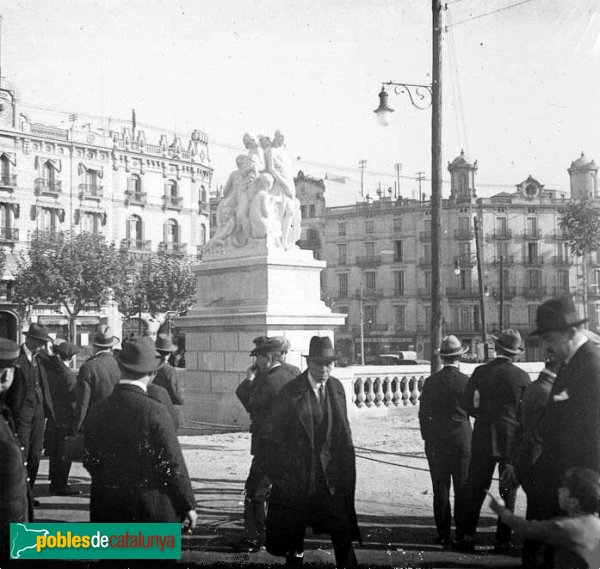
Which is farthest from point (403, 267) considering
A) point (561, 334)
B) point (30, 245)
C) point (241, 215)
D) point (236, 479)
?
point (561, 334)

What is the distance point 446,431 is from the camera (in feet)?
24.8

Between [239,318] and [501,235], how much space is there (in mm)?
40480

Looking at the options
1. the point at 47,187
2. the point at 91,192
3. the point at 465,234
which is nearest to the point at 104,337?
the point at 47,187

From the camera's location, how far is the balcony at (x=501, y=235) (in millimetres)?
53394

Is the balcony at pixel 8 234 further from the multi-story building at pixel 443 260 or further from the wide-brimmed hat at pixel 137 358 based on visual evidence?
the wide-brimmed hat at pixel 137 358

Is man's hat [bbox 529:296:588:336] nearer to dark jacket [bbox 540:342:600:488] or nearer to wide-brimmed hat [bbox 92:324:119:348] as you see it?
dark jacket [bbox 540:342:600:488]

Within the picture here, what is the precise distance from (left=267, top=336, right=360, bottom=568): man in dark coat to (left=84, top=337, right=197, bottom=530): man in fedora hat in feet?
3.90

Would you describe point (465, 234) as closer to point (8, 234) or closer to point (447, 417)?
point (8, 234)

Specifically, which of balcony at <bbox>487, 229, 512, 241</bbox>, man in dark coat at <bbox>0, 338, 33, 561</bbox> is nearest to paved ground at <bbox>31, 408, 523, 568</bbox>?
man in dark coat at <bbox>0, 338, 33, 561</bbox>

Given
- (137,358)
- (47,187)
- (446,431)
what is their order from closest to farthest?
(137,358)
(446,431)
(47,187)

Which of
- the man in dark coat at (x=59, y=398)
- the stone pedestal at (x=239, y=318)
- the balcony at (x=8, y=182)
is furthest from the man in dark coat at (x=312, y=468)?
the balcony at (x=8, y=182)

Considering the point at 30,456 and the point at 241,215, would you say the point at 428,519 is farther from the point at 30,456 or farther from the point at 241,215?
the point at 241,215

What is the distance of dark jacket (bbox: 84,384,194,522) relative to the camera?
517 cm

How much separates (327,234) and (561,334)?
6489 centimetres
